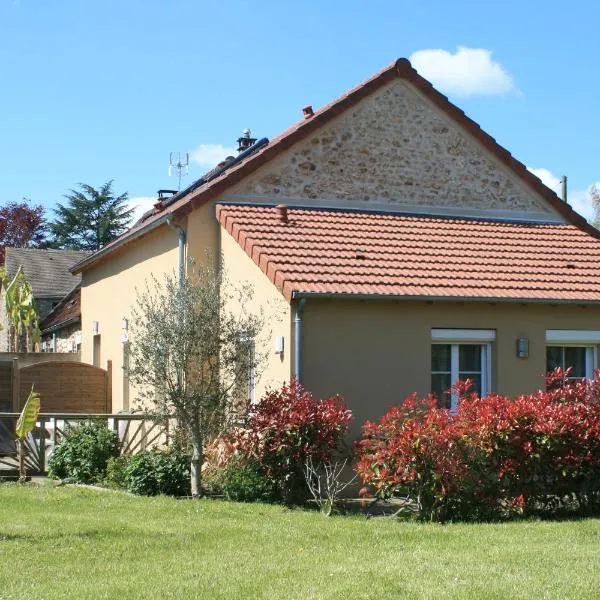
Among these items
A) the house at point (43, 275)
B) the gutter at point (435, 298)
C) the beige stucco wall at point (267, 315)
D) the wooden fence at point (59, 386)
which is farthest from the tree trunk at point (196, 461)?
the house at point (43, 275)

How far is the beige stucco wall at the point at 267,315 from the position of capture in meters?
14.3

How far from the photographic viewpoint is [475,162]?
18609mm

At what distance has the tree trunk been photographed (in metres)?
13.5

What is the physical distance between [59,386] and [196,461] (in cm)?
959

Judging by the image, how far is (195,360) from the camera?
13.4 metres

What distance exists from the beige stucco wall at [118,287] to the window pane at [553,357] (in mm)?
6316

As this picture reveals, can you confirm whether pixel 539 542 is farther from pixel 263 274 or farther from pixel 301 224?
pixel 301 224

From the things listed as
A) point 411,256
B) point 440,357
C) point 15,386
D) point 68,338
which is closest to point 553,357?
point 440,357

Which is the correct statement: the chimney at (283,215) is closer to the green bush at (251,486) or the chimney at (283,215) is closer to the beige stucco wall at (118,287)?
the beige stucco wall at (118,287)

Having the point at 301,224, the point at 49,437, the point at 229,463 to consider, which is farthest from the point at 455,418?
the point at 49,437

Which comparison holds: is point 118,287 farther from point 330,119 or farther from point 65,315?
point 65,315

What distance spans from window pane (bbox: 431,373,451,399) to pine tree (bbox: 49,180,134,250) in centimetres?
4944

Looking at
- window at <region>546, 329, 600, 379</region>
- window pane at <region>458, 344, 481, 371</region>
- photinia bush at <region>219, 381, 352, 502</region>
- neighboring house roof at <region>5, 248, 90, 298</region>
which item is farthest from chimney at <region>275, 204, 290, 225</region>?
neighboring house roof at <region>5, 248, 90, 298</region>

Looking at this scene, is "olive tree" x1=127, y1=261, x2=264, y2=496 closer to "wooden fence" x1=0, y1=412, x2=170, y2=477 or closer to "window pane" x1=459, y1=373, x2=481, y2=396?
"wooden fence" x1=0, y1=412, x2=170, y2=477
